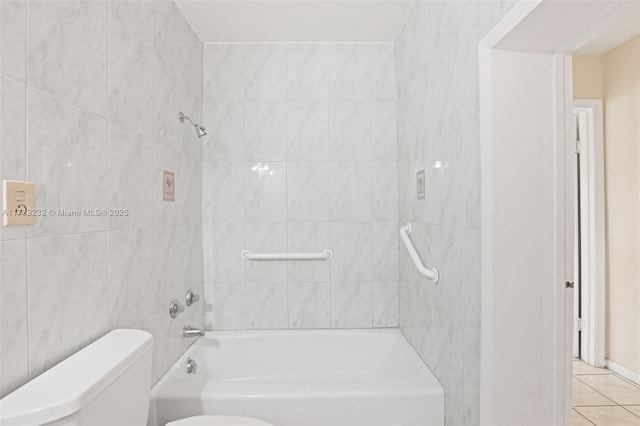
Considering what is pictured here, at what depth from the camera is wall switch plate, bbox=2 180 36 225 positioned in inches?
34.0

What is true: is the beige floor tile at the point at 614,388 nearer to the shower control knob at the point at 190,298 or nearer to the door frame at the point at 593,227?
the door frame at the point at 593,227

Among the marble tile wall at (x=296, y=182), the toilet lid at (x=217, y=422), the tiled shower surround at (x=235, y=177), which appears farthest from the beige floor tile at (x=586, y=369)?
the toilet lid at (x=217, y=422)

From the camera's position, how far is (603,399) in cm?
247

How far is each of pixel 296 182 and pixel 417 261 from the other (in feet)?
3.32

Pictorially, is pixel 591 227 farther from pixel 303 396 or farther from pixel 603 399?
pixel 303 396

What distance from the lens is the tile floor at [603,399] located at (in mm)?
2248

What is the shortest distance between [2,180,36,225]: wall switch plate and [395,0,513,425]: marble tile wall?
4.28 ft

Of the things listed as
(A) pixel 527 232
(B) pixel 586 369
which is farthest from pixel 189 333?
(B) pixel 586 369

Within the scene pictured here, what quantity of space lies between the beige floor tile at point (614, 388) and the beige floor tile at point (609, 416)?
0.44 feet

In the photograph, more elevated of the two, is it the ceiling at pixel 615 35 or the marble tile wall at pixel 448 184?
the ceiling at pixel 615 35

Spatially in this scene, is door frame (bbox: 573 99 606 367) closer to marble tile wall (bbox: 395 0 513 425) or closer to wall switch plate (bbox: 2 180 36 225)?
marble tile wall (bbox: 395 0 513 425)

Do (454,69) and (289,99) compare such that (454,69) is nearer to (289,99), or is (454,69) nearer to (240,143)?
(289,99)

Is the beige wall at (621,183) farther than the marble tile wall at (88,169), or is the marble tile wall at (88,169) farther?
the beige wall at (621,183)

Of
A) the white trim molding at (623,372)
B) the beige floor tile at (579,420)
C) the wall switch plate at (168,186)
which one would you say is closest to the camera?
the wall switch plate at (168,186)
